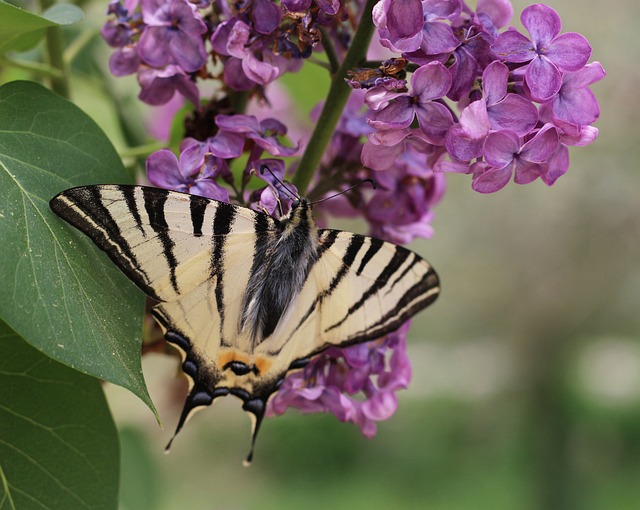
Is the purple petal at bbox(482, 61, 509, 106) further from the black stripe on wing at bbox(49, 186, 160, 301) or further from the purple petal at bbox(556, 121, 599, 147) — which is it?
the black stripe on wing at bbox(49, 186, 160, 301)

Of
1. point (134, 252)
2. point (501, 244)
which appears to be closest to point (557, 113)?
point (134, 252)

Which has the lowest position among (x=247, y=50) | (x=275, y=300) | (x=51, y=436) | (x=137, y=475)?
(x=137, y=475)

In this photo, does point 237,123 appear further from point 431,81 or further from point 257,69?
point 431,81

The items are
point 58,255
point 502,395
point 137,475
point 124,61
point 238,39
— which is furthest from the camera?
point 502,395

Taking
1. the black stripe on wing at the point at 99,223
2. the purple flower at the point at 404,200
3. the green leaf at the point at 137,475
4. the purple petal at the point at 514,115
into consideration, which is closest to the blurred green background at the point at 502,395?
the green leaf at the point at 137,475

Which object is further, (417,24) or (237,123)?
(237,123)

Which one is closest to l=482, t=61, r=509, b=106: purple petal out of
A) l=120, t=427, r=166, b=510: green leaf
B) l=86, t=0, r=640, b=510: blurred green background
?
l=120, t=427, r=166, b=510: green leaf

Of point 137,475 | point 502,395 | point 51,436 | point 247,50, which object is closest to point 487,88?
point 247,50

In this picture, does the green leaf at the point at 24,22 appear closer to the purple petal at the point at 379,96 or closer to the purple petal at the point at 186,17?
→ the purple petal at the point at 186,17
